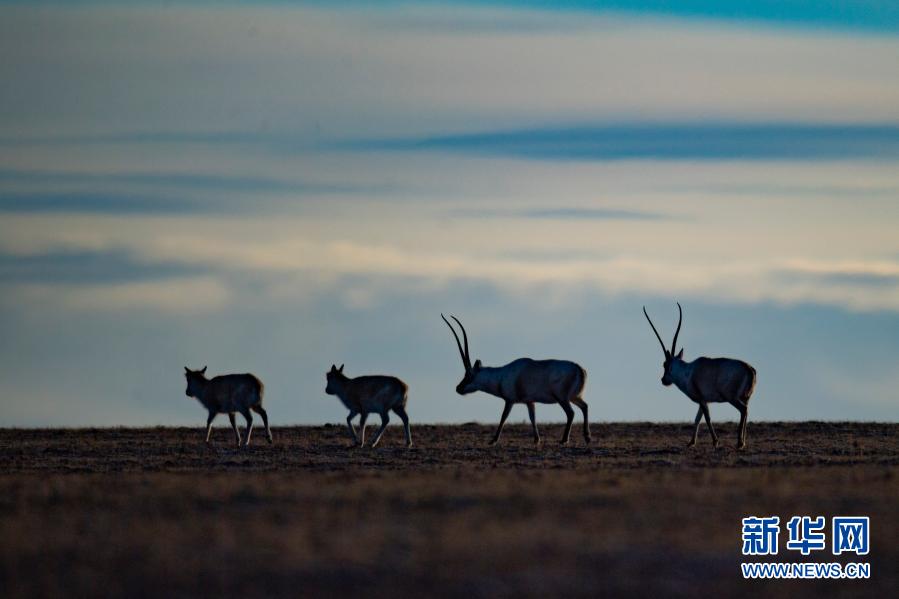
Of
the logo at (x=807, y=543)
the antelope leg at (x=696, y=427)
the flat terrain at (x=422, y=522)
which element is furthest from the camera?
the antelope leg at (x=696, y=427)

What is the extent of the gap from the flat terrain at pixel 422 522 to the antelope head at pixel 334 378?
21.7ft

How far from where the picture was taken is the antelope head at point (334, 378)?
3762 cm

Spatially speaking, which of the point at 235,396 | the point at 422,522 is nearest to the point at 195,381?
the point at 235,396

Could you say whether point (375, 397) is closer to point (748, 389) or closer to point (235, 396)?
point (235, 396)

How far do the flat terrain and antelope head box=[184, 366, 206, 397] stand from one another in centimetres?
711

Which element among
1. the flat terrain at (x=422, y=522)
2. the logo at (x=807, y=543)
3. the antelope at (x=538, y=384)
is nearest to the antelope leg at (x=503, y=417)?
the antelope at (x=538, y=384)

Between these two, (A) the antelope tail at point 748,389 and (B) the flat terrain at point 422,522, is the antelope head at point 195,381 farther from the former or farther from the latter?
(A) the antelope tail at point 748,389

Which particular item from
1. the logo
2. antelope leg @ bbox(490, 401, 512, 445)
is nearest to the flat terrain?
the logo

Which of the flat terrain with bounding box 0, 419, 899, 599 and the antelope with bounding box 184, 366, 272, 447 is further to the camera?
the antelope with bounding box 184, 366, 272, 447

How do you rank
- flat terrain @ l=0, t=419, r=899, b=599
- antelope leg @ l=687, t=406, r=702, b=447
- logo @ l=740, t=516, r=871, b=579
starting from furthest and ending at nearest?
antelope leg @ l=687, t=406, r=702, b=447
logo @ l=740, t=516, r=871, b=579
flat terrain @ l=0, t=419, r=899, b=599

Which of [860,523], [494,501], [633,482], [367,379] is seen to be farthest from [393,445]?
[860,523]

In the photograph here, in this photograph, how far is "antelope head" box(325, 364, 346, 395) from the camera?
37.6 meters

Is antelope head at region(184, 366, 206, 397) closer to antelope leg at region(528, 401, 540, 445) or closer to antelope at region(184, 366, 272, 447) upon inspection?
antelope at region(184, 366, 272, 447)

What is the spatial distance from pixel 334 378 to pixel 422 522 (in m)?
19.9
